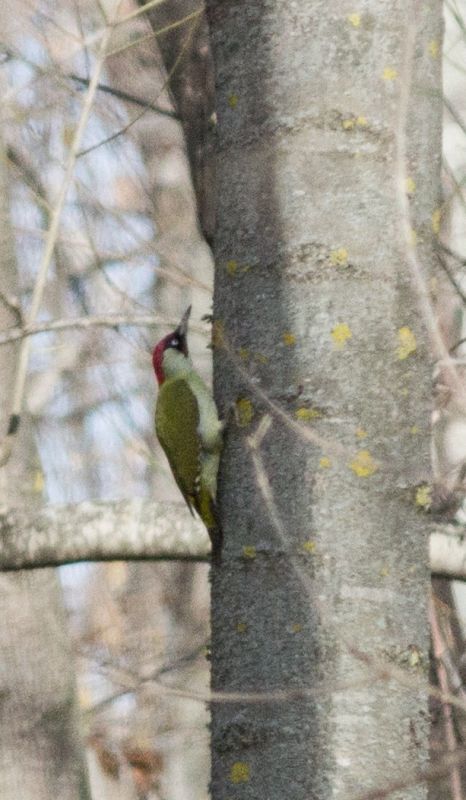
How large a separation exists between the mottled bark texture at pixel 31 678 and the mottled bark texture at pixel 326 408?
2.84 meters

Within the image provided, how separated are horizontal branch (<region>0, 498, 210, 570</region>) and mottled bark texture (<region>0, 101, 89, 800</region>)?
2009 mm

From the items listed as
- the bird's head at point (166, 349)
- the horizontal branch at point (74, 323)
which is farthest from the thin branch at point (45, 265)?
the bird's head at point (166, 349)

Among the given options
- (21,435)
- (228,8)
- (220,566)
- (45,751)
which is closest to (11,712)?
(45,751)

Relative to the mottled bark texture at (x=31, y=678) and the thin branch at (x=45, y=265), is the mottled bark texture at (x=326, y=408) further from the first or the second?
the mottled bark texture at (x=31, y=678)

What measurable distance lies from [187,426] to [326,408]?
1.53 m

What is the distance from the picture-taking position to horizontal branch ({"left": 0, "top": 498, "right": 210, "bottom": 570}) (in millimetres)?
3129

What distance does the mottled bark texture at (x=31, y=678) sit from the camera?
533cm

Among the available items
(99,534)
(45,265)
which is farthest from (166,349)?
(99,534)

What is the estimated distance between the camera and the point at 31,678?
17.6 ft

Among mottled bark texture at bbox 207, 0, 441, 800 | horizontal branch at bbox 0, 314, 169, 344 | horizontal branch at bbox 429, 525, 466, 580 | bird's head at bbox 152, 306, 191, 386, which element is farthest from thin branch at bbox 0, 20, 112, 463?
bird's head at bbox 152, 306, 191, 386

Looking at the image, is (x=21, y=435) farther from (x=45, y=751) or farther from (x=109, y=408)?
(x=109, y=408)

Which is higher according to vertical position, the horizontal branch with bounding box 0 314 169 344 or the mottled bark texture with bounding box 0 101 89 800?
the horizontal branch with bounding box 0 314 169 344

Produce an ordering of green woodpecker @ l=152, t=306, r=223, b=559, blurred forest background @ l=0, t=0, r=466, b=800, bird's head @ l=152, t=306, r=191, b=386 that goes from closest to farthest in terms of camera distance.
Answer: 1. green woodpecker @ l=152, t=306, r=223, b=559
2. bird's head @ l=152, t=306, r=191, b=386
3. blurred forest background @ l=0, t=0, r=466, b=800

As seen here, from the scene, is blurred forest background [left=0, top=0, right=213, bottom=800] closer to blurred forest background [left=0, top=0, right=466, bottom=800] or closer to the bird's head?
blurred forest background [left=0, top=0, right=466, bottom=800]
